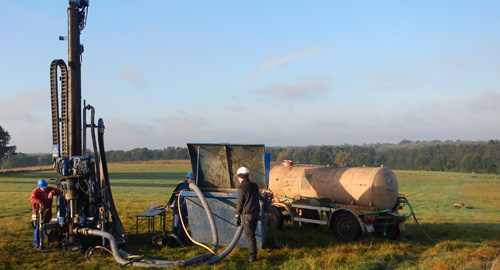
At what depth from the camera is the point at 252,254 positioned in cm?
916

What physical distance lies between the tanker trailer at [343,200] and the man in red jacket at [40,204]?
620 cm

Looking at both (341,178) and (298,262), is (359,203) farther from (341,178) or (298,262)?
(298,262)

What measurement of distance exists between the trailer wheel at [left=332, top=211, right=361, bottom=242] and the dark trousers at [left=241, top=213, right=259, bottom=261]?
3.42m

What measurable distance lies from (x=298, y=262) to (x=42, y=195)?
6259mm

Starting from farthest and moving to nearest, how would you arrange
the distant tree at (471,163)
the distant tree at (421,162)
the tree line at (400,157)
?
the distant tree at (421,162) < the distant tree at (471,163) < the tree line at (400,157)

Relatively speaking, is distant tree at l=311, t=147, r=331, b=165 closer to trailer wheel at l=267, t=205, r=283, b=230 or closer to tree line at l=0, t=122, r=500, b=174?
tree line at l=0, t=122, r=500, b=174

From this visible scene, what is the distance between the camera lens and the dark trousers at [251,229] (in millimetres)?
9180

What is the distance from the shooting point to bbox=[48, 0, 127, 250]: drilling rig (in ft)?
32.7

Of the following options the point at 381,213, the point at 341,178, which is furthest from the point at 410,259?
the point at 341,178

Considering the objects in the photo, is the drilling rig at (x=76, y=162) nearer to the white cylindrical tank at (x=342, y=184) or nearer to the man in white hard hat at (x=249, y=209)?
the man in white hard hat at (x=249, y=209)

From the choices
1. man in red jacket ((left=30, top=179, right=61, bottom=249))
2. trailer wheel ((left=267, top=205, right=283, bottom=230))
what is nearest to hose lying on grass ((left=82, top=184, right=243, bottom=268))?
man in red jacket ((left=30, top=179, right=61, bottom=249))

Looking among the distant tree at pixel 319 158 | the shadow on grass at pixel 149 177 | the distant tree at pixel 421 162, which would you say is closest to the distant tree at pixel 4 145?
the shadow on grass at pixel 149 177

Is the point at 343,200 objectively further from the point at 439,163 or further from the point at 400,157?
the point at 400,157

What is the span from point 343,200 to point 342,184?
1.48ft
